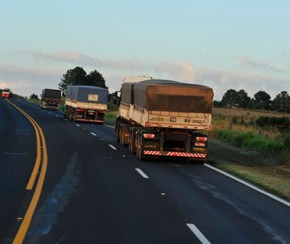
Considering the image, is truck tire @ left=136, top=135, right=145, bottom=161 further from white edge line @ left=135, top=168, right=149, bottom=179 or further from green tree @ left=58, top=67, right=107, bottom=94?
green tree @ left=58, top=67, right=107, bottom=94

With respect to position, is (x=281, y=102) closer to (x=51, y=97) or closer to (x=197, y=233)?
(x=51, y=97)

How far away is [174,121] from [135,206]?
9.98 metres

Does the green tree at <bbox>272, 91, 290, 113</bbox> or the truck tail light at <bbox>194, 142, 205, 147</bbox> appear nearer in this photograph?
the truck tail light at <bbox>194, 142, 205, 147</bbox>

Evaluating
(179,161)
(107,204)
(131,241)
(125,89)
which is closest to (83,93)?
(125,89)

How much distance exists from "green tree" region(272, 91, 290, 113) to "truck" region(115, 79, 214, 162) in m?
149

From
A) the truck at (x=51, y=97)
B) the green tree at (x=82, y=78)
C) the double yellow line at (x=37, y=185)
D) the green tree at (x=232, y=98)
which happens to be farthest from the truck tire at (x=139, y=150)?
the green tree at (x=232, y=98)

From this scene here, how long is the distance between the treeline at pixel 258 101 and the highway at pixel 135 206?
150m

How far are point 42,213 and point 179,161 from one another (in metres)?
11.8

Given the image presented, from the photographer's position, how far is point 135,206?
11109 mm

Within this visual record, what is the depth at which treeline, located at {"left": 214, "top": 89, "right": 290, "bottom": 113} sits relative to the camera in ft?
562

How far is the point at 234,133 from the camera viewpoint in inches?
1369

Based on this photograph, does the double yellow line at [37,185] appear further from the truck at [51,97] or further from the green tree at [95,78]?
the green tree at [95,78]

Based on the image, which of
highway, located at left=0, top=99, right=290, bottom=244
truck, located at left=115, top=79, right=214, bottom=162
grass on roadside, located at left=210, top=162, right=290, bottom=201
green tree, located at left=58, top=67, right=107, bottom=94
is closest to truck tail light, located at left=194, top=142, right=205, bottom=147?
truck, located at left=115, top=79, right=214, bottom=162

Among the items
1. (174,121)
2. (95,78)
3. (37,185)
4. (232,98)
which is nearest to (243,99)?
(232,98)
